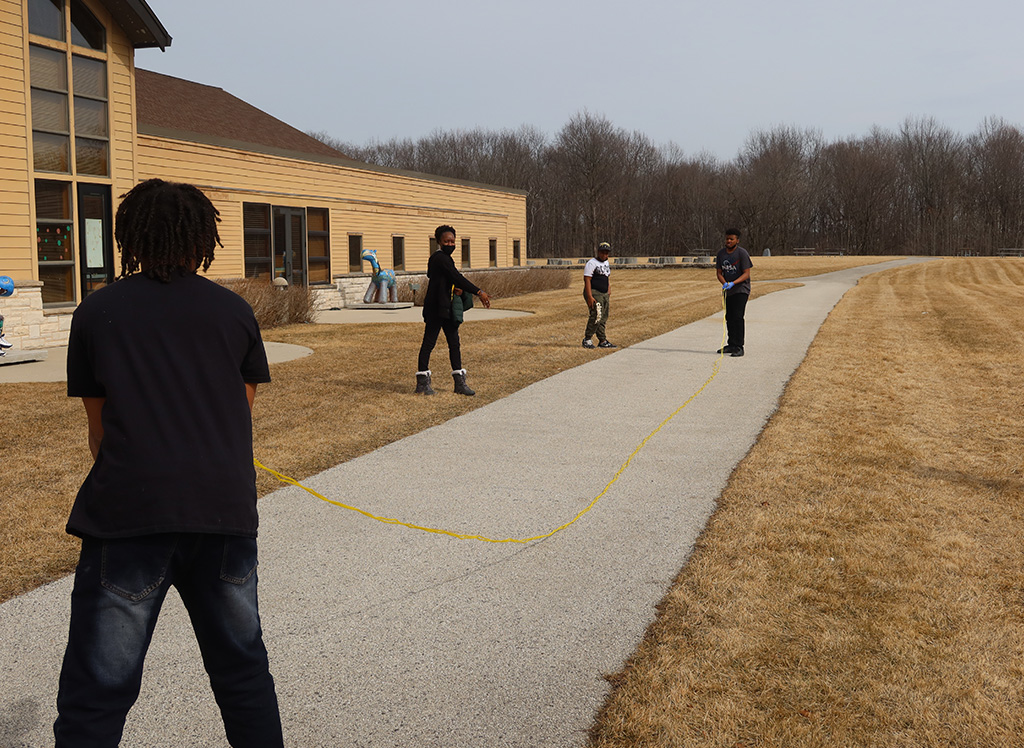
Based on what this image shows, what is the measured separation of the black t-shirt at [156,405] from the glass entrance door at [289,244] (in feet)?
75.5

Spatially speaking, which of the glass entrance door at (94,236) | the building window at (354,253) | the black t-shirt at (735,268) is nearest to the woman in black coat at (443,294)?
the black t-shirt at (735,268)

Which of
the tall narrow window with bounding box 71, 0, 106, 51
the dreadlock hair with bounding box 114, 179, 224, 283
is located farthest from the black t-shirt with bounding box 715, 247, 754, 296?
the dreadlock hair with bounding box 114, 179, 224, 283

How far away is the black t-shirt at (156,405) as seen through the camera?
7.80 feet

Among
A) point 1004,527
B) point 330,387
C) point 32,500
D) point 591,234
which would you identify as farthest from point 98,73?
point 591,234

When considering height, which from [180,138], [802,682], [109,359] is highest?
[180,138]

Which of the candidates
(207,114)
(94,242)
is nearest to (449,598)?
(94,242)

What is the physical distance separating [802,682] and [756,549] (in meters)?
1.62

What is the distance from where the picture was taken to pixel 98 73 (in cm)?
1670

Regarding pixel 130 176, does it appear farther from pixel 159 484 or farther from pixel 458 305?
pixel 159 484

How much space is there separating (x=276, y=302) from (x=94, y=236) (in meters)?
4.08

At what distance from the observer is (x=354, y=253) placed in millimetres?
28750

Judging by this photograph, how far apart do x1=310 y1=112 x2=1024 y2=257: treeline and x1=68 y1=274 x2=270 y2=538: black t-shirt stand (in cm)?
8489

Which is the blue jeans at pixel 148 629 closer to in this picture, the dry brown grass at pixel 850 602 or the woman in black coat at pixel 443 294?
the dry brown grass at pixel 850 602

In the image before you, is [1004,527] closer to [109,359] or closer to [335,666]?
[335,666]
